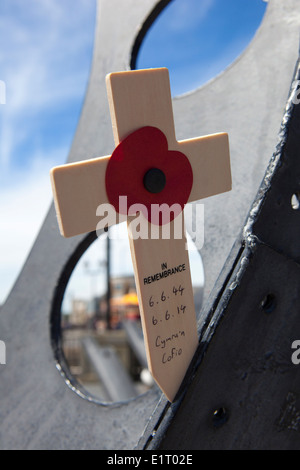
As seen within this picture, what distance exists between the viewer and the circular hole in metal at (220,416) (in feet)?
4.66

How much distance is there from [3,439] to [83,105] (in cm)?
194

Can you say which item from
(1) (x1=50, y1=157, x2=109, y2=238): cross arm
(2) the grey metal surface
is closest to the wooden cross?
(1) (x1=50, y1=157, x2=109, y2=238): cross arm

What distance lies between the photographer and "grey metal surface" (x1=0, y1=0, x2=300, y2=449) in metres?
2.17

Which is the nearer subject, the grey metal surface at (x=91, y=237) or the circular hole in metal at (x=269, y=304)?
the circular hole in metal at (x=269, y=304)

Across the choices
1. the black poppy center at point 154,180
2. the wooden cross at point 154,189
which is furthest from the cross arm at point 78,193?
the black poppy center at point 154,180

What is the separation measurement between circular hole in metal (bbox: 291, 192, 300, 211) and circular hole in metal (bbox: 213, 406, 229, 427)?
0.59 m

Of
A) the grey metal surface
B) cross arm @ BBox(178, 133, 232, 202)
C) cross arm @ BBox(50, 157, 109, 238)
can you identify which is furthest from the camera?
the grey metal surface

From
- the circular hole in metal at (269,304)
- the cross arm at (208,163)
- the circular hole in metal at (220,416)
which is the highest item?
the cross arm at (208,163)

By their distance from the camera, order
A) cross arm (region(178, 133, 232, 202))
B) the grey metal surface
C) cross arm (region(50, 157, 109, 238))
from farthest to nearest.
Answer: the grey metal surface < cross arm (region(178, 133, 232, 202)) < cross arm (region(50, 157, 109, 238))

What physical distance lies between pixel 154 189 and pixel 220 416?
2.15ft

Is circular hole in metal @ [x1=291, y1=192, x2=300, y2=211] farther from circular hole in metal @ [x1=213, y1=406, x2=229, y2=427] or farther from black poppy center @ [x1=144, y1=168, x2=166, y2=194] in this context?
circular hole in metal @ [x1=213, y1=406, x2=229, y2=427]

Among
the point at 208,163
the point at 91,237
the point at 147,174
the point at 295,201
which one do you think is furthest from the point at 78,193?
the point at 91,237

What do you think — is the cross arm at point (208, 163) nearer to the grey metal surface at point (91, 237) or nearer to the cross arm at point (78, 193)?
the cross arm at point (78, 193)
